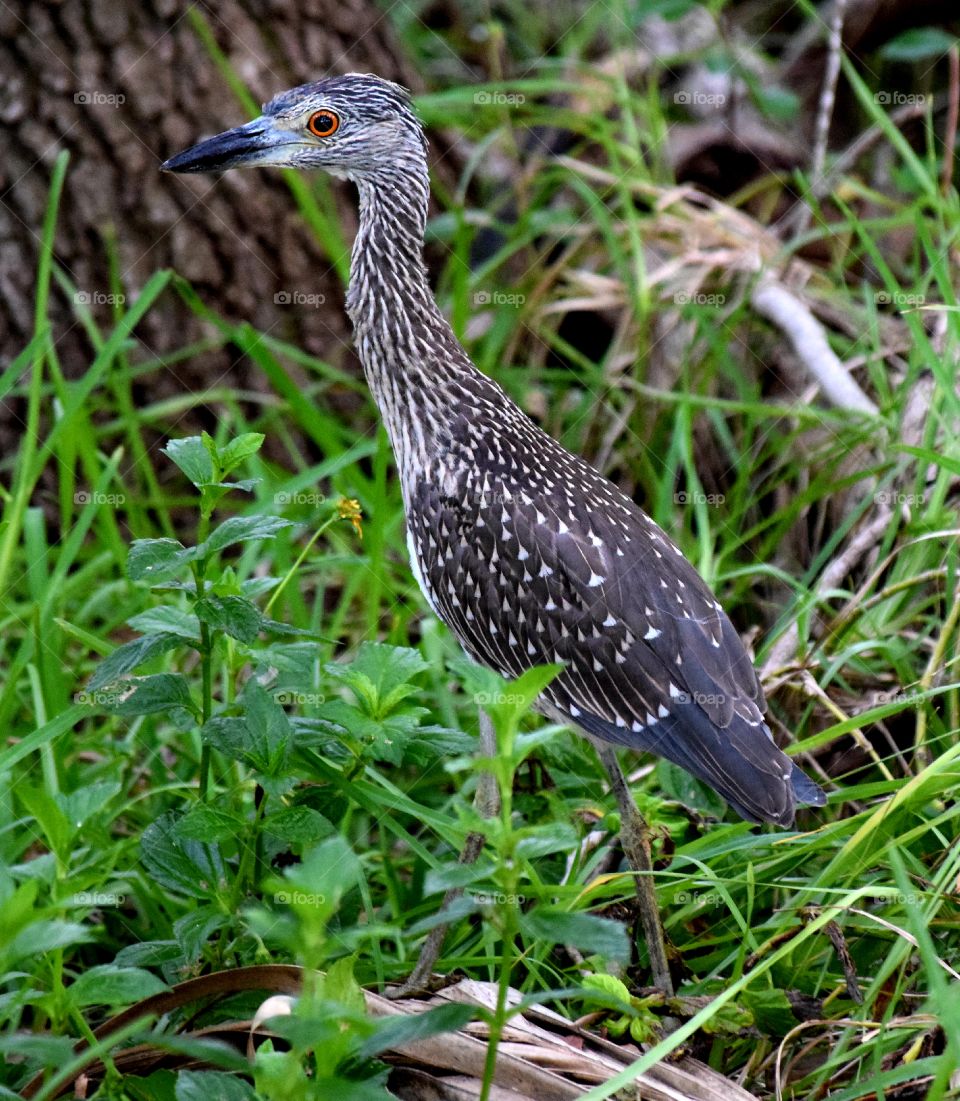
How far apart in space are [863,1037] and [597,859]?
3.13 feet

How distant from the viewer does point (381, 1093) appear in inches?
95.0

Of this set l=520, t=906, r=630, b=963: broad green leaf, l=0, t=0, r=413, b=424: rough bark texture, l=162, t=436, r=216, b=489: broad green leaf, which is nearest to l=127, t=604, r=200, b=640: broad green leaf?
l=162, t=436, r=216, b=489: broad green leaf

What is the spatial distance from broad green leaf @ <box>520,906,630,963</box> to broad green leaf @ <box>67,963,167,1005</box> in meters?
0.80

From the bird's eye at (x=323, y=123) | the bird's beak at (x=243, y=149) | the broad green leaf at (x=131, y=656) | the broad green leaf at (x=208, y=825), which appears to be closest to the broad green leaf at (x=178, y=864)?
the broad green leaf at (x=208, y=825)

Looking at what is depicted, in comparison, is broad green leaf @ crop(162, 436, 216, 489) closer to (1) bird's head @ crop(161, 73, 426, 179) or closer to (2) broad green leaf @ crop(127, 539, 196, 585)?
(2) broad green leaf @ crop(127, 539, 196, 585)

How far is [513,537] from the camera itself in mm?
4020

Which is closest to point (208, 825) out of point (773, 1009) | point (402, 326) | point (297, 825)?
point (297, 825)

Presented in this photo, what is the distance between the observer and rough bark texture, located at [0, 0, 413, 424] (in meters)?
5.98

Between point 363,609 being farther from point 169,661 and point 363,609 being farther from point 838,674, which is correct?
point 838,674

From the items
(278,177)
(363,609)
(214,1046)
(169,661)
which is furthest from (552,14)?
(214,1046)

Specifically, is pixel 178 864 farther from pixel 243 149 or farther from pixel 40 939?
pixel 243 149

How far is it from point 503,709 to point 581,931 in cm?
43

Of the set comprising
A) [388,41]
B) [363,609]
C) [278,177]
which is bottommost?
[363,609]

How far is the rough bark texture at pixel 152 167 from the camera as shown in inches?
235
